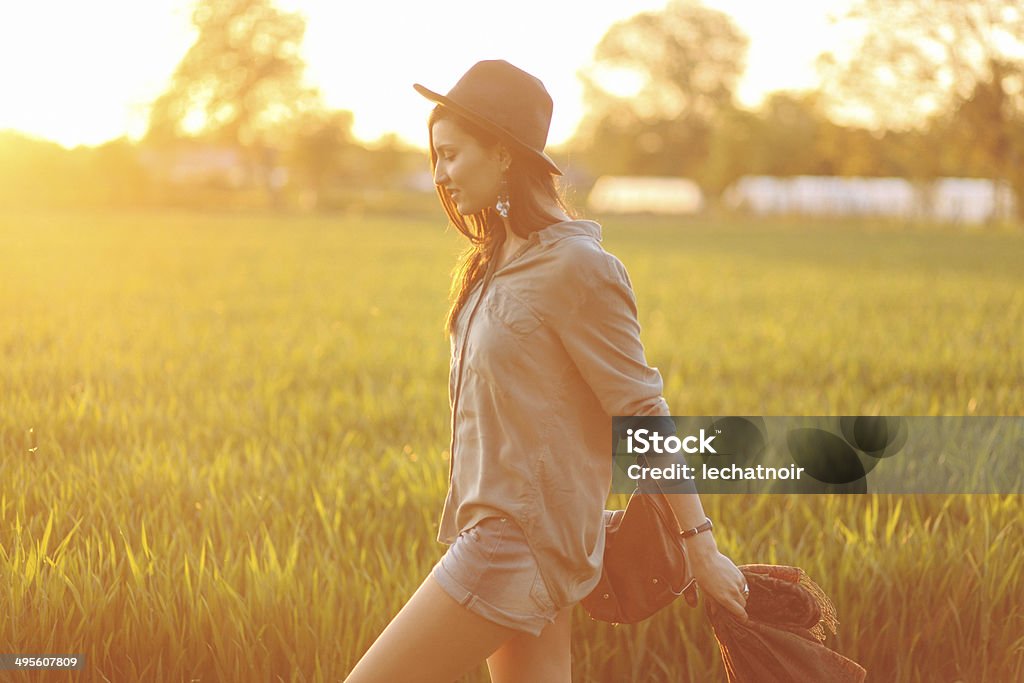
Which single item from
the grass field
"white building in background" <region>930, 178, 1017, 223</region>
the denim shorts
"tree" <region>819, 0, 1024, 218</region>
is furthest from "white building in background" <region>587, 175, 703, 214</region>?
the denim shorts

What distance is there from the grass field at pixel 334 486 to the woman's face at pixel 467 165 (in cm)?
137

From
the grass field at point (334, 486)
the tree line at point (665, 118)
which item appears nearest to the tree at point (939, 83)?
the tree line at point (665, 118)

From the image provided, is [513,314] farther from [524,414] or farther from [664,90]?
[664,90]

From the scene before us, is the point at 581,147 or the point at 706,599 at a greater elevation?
the point at 581,147

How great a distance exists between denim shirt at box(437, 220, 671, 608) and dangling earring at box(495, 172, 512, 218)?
0.27 ft

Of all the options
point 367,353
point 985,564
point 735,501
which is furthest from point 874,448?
point 367,353

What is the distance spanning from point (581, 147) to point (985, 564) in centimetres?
7239

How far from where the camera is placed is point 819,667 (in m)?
2.13

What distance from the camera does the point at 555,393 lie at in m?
2.09

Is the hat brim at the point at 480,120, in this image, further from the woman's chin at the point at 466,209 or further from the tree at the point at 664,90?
the tree at the point at 664,90

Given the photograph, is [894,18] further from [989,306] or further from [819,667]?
[819,667]

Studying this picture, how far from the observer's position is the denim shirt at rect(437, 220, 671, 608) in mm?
2041

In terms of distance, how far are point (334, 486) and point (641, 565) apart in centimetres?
216

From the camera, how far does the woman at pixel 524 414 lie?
6.57 feet
